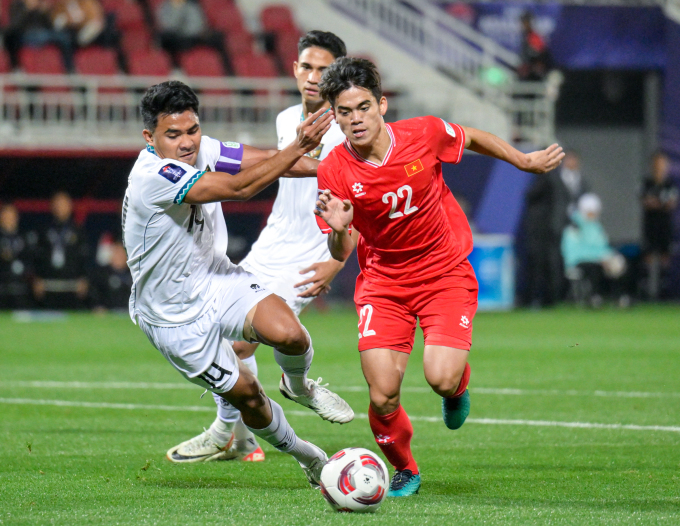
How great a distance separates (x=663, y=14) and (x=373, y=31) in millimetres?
5569

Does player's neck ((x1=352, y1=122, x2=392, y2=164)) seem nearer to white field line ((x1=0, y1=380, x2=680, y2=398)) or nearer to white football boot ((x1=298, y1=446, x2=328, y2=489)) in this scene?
white football boot ((x1=298, y1=446, x2=328, y2=489))

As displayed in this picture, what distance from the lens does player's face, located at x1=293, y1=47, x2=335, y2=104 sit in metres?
6.75

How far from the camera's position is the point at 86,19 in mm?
19031

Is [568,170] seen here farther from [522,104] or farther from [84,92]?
[84,92]

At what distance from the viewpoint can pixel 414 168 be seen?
5.75 meters

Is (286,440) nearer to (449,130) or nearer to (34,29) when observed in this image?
(449,130)

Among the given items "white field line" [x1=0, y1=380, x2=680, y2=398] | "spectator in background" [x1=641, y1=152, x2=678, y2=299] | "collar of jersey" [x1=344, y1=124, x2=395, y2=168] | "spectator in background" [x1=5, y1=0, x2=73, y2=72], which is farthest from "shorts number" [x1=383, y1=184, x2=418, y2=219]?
"spectator in background" [x1=5, y1=0, x2=73, y2=72]

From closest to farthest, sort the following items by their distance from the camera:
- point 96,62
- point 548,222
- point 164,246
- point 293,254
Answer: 1. point 164,246
2. point 293,254
3. point 548,222
4. point 96,62

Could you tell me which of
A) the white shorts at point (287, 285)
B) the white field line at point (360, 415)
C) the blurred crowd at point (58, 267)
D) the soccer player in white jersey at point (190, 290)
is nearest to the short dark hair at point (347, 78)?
the soccer player in white jersey at point (190, 290)

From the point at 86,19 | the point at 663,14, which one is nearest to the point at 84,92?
the point at 86,19

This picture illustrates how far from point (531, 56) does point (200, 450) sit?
48.0ft

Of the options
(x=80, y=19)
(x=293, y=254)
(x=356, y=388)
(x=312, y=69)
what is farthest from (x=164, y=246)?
(x=80, y=19)

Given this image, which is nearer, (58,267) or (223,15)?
(58,267)

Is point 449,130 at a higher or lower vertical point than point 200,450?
higher
